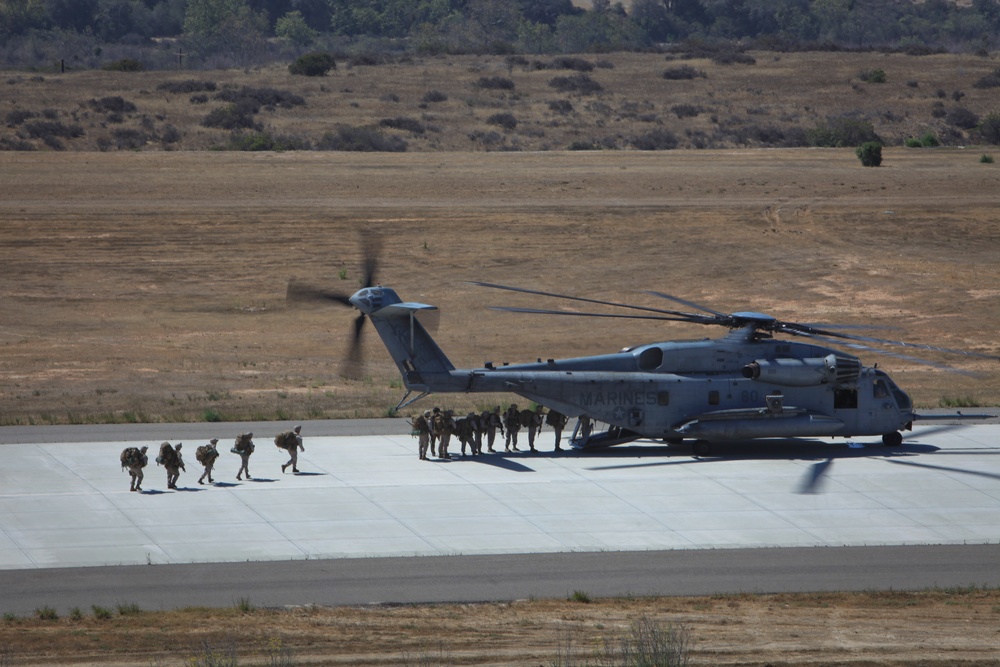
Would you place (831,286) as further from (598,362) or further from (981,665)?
(981,665)

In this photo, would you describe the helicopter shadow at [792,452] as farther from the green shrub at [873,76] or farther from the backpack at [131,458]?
the green shrub at [873,76]

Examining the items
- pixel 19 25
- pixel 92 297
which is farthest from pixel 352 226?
pixel 19 25

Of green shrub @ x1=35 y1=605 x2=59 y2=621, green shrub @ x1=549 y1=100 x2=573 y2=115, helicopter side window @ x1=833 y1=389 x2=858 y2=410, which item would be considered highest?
green shrub @ x1=549 y1=100 x2=573 y2=115

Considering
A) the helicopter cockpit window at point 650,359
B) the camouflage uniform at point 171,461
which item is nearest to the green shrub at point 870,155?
the helicopter cockpit window at point 650,359

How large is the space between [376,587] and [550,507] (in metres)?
5.24

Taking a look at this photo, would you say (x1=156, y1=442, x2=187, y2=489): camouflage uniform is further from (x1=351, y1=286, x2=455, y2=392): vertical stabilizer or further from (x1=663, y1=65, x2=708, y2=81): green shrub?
(x1=663, y1=65, x2=708, y2=81): green shrub

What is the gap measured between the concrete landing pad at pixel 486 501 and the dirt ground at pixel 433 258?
6.00m

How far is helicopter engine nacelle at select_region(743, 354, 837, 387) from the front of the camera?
89.3 ft

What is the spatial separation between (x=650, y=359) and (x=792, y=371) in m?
2.82

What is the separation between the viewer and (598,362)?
90.5 ft

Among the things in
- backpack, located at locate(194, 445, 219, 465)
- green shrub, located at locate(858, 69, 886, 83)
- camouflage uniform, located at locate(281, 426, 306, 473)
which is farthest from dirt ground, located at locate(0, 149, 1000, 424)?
green shrub, located at locate(858, 69, 886, 83)

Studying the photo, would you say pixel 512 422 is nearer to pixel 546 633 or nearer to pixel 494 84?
pixel 546 633

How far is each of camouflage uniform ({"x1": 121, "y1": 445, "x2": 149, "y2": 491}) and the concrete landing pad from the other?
0.26 meters

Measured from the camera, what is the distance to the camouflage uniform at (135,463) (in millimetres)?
24578
